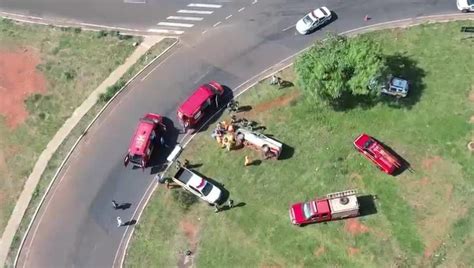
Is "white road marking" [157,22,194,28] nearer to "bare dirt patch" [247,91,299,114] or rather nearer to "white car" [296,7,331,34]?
"white car" [296,7,331,34]

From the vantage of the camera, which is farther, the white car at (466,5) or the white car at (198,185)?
the white car at (466,5)

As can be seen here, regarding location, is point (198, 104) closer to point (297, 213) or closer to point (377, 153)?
point (297, 213)

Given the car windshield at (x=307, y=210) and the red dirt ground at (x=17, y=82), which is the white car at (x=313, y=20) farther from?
the red dirt ground at (x=17, y=82)

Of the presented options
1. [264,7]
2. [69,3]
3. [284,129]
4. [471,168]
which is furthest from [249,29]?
[471,168]

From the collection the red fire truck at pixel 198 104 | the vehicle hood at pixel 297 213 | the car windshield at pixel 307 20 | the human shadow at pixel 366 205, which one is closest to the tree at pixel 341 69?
the car windshield at pixel 307 20

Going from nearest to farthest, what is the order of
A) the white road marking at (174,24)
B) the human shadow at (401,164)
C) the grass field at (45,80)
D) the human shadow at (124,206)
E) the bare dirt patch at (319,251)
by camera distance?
1. the bare dirt patch at (319,251)
2. the human shadow at (401,164)
3. the human shadow at (124,206)
4. the grass field at (45,80)
5. the white road marking at (174,24)

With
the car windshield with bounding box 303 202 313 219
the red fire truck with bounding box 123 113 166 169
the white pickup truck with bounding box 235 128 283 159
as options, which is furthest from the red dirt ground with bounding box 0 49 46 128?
the car windshield with bounding box 303 202 313 219

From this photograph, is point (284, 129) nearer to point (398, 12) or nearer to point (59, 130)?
point (398, 12)
